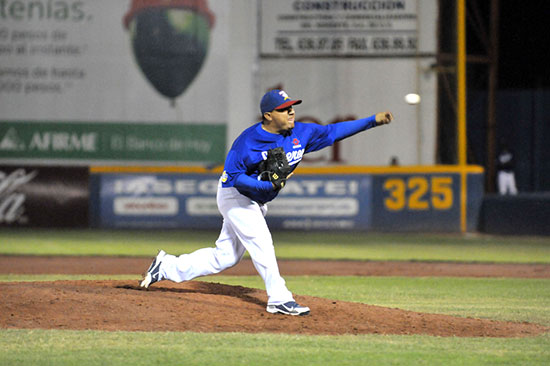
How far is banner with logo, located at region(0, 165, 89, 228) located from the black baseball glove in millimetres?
11939

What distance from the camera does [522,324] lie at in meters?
6.64

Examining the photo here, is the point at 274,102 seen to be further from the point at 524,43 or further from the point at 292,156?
the point at 524,43

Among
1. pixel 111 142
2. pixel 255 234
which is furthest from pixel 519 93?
pixel 255 234

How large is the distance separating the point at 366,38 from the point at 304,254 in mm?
8236

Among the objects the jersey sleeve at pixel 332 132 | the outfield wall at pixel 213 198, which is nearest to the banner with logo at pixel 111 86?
the outfield wall at pixel 213 198

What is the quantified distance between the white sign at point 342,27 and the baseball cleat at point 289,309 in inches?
560

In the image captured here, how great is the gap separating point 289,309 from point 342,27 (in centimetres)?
1432

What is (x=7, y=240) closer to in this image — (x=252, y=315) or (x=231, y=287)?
(x=231, y=287)

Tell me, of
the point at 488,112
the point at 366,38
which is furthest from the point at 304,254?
the point at 488,112

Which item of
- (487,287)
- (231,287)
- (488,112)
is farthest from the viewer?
(488,112)

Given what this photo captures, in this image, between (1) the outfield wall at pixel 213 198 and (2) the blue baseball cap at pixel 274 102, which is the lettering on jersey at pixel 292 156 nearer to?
(2) the blue baseball cap at pixel 274 102

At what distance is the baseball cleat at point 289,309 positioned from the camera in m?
6.47

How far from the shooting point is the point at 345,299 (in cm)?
834

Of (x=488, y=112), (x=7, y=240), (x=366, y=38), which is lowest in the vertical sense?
(x=7, y=240)
